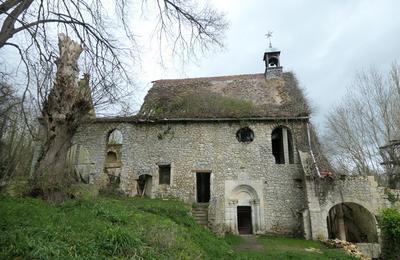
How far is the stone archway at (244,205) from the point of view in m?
14.4

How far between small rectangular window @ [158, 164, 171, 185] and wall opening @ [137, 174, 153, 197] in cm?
61

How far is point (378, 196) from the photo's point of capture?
528 inches

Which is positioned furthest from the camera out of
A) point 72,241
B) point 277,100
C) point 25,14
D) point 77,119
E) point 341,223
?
point 277,100

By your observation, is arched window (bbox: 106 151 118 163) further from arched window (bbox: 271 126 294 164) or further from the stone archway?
arched window (bbox: 271 126 294 164)

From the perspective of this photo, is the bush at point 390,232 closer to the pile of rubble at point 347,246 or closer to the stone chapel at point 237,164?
the pile of rubble at point 347,246

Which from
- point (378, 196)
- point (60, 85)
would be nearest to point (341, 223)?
point (378, 196)

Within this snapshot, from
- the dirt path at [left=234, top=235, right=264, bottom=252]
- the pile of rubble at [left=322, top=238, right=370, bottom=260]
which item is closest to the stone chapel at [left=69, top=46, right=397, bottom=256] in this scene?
the pile of rubble at [left=322, top=238, right=370, bottom=260]

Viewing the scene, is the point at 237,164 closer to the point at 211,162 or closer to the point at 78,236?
the point at 211,162

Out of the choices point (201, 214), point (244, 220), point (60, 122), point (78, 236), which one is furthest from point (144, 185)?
point (78, 236)

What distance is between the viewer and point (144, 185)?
52.5 feet

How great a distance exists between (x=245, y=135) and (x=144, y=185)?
20.6ft

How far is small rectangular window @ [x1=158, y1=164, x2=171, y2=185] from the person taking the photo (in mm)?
15883

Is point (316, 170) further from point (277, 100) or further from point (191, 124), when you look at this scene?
point (191, 124)

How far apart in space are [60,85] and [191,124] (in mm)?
7254
